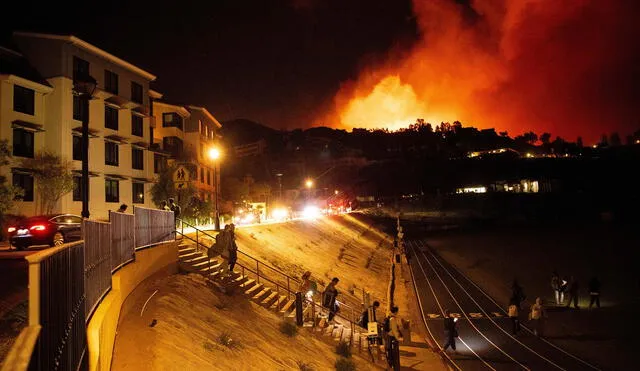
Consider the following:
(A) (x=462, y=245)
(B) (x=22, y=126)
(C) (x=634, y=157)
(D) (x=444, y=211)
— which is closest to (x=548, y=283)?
(A) (x=462, y=245)

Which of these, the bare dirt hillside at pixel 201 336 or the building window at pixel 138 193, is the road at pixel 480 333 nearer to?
the bare dirt hillside at pixel 201 336

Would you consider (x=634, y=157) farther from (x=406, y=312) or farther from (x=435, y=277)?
(x=406, y=312)

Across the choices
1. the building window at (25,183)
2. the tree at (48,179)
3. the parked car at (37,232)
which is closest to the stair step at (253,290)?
the parked car at (37,232)

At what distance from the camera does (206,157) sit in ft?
191

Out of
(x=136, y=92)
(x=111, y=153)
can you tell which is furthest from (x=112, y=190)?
(x=136, y=92)

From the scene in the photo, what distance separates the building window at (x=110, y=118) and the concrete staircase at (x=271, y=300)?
74.8 ft

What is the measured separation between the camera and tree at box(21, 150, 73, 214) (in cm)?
3059

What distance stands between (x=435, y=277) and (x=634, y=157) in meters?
165

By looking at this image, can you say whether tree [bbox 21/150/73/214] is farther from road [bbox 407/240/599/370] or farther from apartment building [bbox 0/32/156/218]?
road [bbox 407/240/599/370]

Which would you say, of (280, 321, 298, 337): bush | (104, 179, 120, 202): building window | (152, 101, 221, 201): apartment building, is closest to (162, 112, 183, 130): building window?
(152, 101, 221, 201): apartment building

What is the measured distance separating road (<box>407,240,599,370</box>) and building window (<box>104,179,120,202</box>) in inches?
963

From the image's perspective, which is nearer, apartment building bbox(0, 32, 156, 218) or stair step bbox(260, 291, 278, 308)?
stair step bbox(260, 291, 278, 308)

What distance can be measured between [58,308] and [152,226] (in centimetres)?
1251

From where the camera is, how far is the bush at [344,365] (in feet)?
47.3
